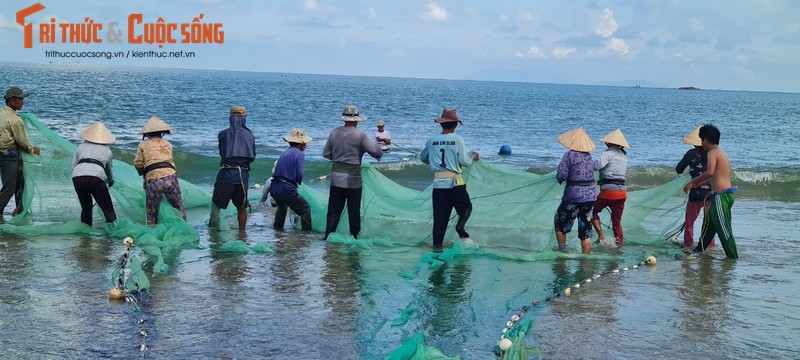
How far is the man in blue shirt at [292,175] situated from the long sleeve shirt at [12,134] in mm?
2818

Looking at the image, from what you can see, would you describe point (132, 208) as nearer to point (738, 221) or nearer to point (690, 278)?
point (690, 278)

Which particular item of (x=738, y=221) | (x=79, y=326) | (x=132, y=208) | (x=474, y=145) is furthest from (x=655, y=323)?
(x=474, y=145)

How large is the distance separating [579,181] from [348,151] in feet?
8.12

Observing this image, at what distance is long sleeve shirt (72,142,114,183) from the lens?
8500 mm

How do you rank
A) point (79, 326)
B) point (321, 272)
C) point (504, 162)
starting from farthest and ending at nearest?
point (504, 162)
point (321, 272)
point (79, 326)

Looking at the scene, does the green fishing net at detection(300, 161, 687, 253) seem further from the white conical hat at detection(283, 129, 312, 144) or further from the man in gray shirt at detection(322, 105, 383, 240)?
the white conical hat at detection(283, 129, 312, 144)

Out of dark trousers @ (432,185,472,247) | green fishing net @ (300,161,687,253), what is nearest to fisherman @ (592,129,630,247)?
green fishing net @ (300,161,687,253)

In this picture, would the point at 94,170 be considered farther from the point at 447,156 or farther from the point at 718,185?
the point at 718,185

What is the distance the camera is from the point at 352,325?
561cm

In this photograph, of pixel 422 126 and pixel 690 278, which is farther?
pixel 422 126

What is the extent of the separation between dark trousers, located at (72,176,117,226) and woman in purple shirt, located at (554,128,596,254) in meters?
4.84

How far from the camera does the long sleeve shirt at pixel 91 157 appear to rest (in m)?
8.50

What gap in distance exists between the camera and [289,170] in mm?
9125

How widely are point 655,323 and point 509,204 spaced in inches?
136
